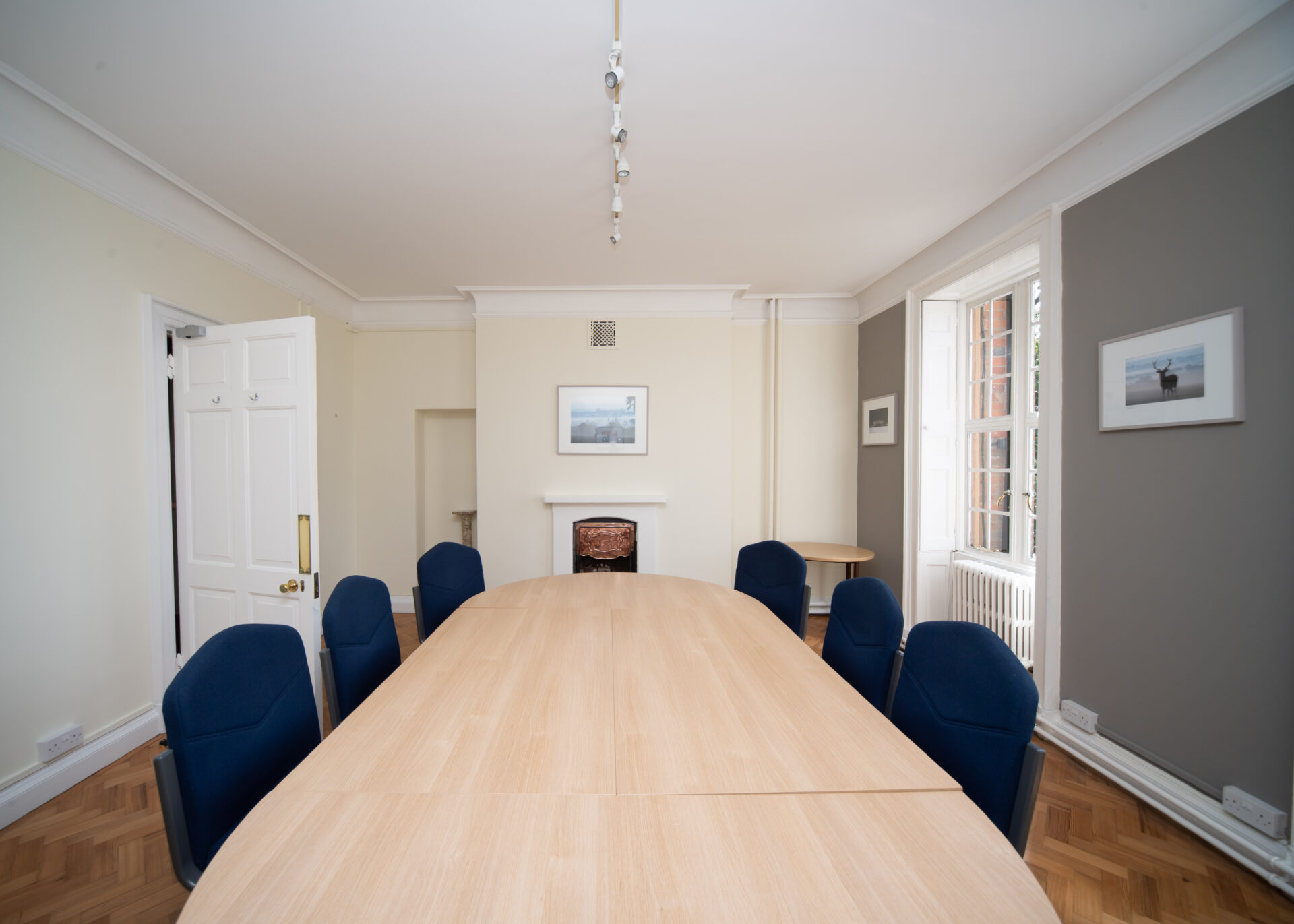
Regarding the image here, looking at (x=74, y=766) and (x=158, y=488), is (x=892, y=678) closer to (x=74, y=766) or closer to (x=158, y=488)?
(x=74, y=766)

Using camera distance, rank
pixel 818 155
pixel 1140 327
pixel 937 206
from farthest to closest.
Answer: pixel 937 206, pixel 818 155, pixel 1140 327

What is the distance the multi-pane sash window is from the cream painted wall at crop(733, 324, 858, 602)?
1.09 metres

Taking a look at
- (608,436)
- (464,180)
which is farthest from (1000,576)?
(464,180)

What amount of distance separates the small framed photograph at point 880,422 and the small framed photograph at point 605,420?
1.99 m

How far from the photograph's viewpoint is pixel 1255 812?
1.79m

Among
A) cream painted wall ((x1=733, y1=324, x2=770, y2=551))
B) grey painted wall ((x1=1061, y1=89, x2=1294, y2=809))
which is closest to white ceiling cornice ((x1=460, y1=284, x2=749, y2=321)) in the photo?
cream painted wall ((x1=733, y1=324, x2=770, y2=551))

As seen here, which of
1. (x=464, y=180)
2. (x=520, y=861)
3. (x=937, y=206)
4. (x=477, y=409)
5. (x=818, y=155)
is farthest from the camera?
(x=477, y=409)

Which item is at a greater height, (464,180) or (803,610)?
(464,180)

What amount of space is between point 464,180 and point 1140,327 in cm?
327

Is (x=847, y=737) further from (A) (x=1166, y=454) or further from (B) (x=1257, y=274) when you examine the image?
(B) (x=1257, y=274)

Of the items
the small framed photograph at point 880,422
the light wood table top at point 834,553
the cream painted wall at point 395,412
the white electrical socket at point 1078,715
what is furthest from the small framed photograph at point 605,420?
the white electrical socket at point 1078,715

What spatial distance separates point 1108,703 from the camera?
2328mm

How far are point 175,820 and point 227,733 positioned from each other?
0.60 feet

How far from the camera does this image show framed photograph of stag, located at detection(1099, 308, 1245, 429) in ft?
6.11
